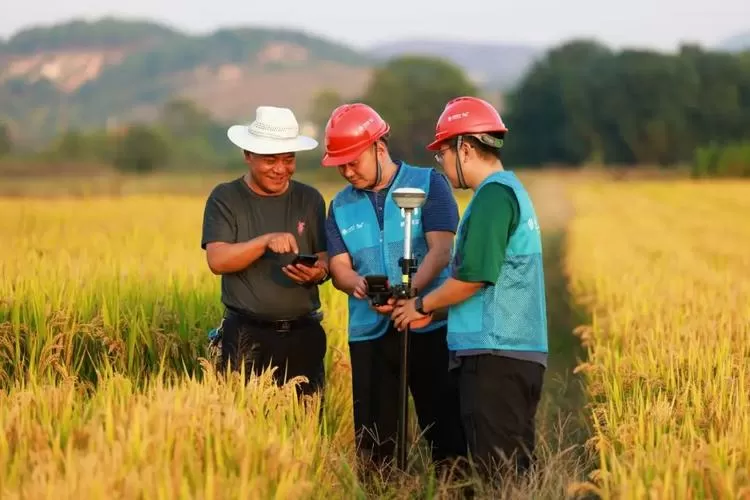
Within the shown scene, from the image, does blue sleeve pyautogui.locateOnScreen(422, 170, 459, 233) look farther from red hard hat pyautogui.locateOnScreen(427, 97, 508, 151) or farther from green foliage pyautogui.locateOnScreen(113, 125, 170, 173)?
green foliage pyautogui.locateOnScreen(113, 125, 170, 173)

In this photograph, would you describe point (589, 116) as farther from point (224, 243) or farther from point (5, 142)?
point (224, 243)

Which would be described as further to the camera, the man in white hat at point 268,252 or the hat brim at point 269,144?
the man in white hat at point 268,252

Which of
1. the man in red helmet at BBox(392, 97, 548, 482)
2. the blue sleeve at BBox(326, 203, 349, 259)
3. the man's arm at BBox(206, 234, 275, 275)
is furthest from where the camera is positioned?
the blue sleeve at BBox(326, 203, 349, 259)

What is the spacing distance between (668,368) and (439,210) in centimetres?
147

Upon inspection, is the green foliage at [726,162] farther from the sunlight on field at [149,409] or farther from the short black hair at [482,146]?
the short black hair at [482,146]

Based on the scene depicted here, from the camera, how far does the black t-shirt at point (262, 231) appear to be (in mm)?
5441

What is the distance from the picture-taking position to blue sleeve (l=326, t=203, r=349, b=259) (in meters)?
5.38

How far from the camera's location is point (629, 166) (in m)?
91.8

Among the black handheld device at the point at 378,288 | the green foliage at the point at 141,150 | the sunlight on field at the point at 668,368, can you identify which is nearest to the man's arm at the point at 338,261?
the black handheld device at the point at 378,288

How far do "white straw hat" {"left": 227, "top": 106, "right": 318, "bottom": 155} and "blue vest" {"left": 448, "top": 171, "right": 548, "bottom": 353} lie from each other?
0.98 m

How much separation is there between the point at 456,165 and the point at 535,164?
94.7 m

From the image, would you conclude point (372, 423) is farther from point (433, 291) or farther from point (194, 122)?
point (194, 122)

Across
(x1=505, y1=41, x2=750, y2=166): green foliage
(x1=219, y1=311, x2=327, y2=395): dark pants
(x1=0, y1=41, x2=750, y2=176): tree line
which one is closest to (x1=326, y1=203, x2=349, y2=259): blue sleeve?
(x1=219, y1=311, x2=327, y2=395): dark pants

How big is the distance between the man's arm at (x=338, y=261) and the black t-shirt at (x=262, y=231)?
6.4 inches
